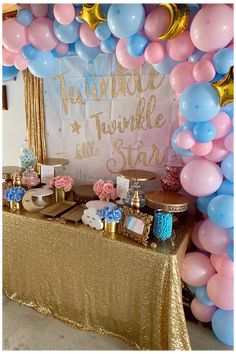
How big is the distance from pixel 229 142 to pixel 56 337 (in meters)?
1.59

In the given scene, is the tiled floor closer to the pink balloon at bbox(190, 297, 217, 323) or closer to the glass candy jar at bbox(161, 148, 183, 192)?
the pink balloon at bbox(190, 297, 217, 323)

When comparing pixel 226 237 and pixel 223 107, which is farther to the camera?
pixel 226 237

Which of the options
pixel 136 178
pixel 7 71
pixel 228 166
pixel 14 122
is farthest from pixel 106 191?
pixel 14 122

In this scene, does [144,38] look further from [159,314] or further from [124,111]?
[159,314]

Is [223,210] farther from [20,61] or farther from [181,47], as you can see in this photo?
[20,61]

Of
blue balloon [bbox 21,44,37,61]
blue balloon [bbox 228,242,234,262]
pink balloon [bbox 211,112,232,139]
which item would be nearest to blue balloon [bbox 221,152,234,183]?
pink balloon [bbox 211,112,232,139]

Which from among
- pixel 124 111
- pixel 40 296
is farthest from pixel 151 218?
pixel 40 296

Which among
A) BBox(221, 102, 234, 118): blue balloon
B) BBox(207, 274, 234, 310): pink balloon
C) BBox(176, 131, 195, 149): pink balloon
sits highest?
BBox(221, 102, 234, 118): blue balloon

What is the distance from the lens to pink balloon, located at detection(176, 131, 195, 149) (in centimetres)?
138

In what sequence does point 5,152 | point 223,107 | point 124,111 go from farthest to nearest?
point 5,152 < point 124,111 < point 223,107

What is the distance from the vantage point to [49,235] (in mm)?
1832

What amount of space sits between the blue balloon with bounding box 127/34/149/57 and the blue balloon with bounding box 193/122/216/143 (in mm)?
501

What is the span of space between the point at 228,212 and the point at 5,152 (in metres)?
2.34

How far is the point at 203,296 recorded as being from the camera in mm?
1679
